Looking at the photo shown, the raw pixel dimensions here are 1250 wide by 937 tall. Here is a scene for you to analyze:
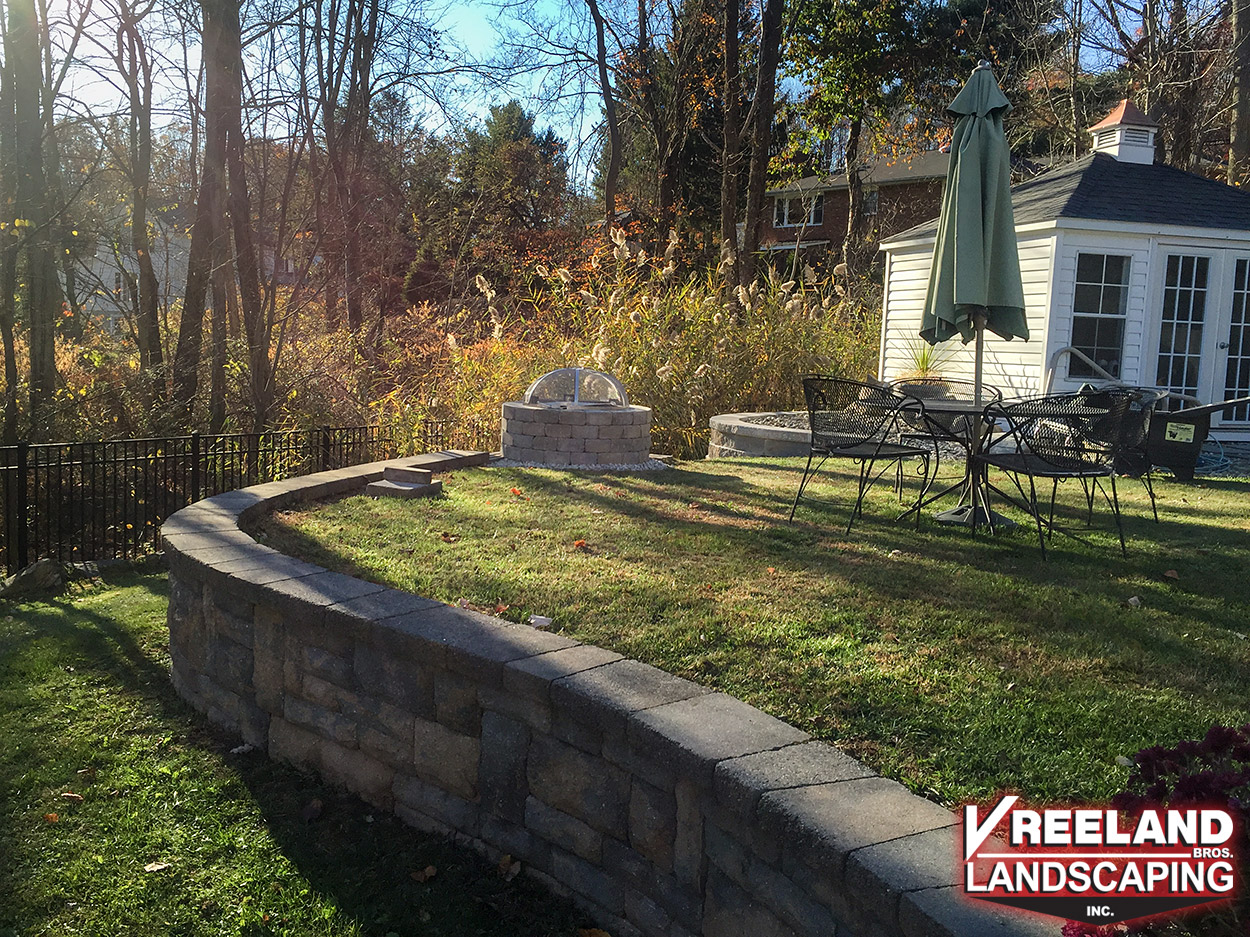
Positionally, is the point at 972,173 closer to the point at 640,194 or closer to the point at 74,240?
the point at 74,240

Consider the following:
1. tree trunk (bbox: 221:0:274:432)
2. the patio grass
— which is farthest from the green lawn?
tree trunk (bbox: 221:0:274:432)

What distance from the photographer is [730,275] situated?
45.6ft

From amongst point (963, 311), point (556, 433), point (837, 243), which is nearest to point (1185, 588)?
point (963, 311)

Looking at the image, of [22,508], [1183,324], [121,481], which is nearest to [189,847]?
[22,508]

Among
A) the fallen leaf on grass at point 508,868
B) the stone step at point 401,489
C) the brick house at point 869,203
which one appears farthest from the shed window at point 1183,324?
the brick house at point 869,203

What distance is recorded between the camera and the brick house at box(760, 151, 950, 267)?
90.3 feet

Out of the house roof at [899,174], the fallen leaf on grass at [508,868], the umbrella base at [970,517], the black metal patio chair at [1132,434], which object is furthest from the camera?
the house roof at [899,174]

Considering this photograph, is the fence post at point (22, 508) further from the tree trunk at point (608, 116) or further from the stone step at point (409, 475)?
the tree trunk at point (608, 116)

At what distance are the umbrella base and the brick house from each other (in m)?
20.1

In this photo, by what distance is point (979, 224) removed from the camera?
19.4ft

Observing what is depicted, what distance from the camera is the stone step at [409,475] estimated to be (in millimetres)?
6926

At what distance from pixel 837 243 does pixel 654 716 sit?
97.6 ft

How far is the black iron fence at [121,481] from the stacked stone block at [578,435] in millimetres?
1942

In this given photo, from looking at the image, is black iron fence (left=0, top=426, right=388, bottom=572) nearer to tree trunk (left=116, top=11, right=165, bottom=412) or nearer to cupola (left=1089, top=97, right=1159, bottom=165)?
tree trunk (left=116, top=11, right=165, bottom=412)
